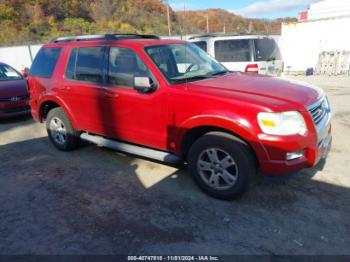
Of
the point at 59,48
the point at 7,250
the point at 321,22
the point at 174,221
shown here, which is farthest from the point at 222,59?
the point at 321,22

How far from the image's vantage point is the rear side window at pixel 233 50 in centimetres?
802

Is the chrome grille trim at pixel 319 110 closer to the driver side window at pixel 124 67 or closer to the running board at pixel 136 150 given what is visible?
the running board at pixel 136 150

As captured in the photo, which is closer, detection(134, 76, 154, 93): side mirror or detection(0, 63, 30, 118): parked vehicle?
detection(134, 76, 154, 93): side mirror

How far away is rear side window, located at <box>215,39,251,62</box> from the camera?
316 inches

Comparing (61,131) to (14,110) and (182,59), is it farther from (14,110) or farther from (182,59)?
(14,110)

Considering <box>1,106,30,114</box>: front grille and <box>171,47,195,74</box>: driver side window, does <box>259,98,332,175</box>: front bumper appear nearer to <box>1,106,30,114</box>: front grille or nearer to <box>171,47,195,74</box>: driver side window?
<box>171,47,195,74</box>: driver side window

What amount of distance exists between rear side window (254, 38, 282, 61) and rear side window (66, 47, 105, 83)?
4.48 m

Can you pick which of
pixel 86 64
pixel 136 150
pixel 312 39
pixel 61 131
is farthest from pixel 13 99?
pixel 312 39

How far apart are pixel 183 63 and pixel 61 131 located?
101 inches

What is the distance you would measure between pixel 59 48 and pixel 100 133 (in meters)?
1.67

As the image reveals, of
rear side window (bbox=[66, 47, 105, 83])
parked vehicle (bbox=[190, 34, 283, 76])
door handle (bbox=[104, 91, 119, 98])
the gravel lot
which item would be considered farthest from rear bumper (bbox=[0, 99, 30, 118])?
parked vehicle (bbox=[190, 34, 283, 76])

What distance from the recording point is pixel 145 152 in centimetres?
447

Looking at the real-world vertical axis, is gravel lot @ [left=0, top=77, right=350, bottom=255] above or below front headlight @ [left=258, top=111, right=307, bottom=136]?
below

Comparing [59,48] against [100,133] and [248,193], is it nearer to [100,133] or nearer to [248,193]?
[100,133]
